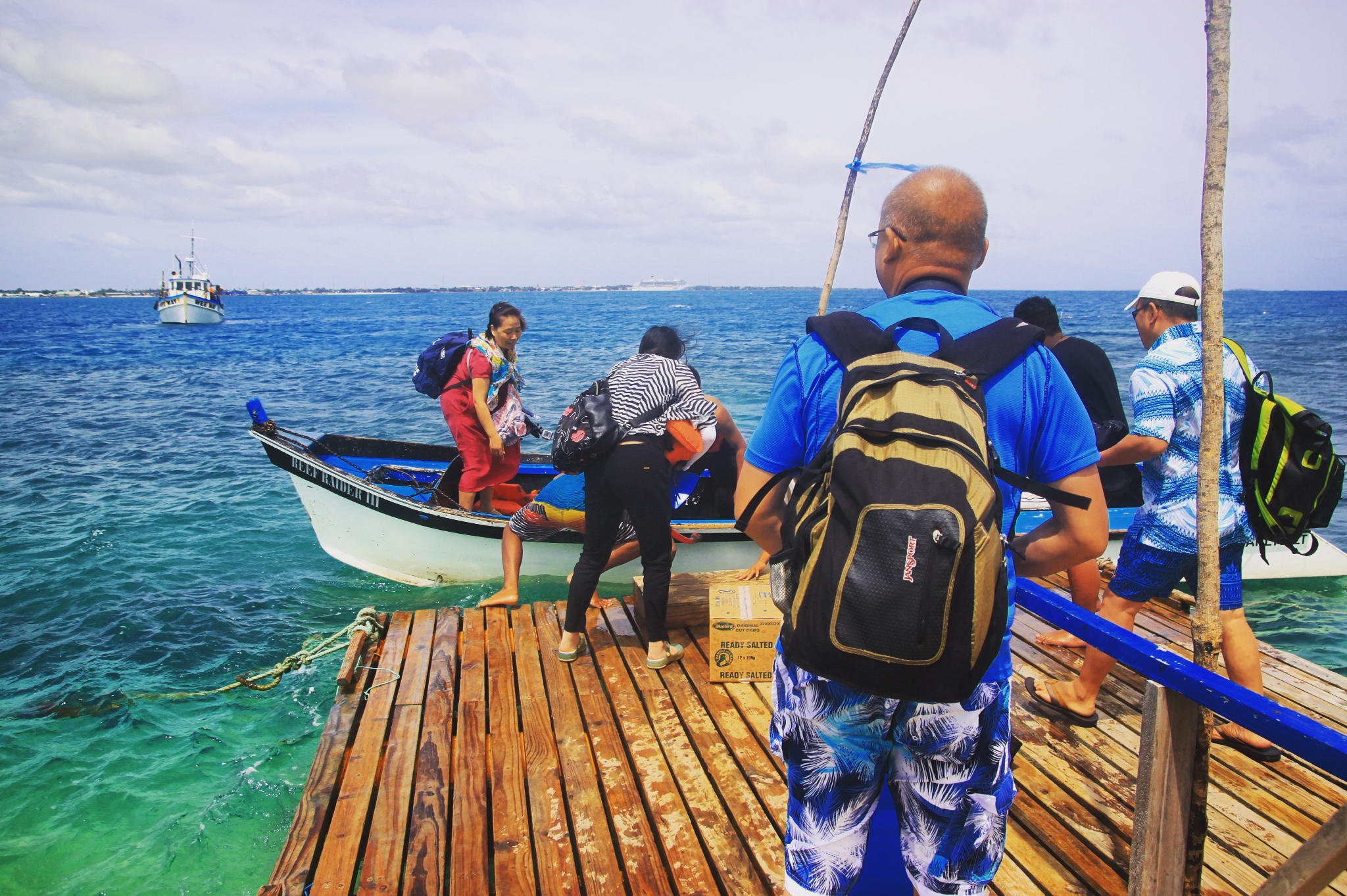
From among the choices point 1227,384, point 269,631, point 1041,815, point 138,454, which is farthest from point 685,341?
point 138,454

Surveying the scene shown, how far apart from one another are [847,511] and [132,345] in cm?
5350

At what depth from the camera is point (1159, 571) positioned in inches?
121

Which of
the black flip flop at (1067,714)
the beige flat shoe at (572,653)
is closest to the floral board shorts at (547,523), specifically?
the beige flat shoe at (572,653)

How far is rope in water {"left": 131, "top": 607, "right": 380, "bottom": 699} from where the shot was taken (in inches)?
173

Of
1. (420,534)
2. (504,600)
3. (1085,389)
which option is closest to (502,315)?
(504,600)

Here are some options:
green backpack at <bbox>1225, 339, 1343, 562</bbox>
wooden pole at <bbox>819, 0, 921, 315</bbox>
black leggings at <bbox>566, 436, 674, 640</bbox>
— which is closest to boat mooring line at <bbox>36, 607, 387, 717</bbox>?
black leggings at <bbox>566, 436, 674, 640</bbox>

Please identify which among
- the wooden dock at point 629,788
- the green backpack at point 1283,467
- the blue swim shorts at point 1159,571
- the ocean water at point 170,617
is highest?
the green backpack at point 1283,467

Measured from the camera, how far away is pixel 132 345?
43.5m

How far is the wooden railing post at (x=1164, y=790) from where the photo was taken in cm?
191

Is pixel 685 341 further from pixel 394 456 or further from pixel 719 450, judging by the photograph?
pixel 394 456

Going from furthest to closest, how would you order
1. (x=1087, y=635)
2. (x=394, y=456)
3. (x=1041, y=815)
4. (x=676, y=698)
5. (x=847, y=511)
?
(x=394, y=456), (x=676, y=698), (x=1041, y=815), (x=1087, y=635), (x=847, y=511)

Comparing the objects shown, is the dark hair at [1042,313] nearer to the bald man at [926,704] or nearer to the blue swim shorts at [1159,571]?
the blue swim shorts at [1159,571]

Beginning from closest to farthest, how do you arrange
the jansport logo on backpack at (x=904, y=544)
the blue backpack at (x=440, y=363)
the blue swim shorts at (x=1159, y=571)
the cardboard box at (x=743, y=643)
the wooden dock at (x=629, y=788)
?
1. the jansport logo on backpack at (x=904, y=544)
2. the wooden dock at (x=629, y=788)
3. the blue swim shorts at (x=1159, y=571)
4. the cardboard box at (x=743, y=643)
5. the blue backpack at (x=440, y=363)

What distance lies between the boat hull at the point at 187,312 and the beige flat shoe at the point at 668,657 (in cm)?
7439
